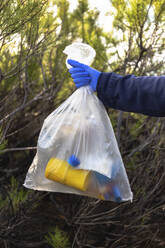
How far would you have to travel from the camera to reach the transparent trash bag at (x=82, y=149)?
1295 millimetres

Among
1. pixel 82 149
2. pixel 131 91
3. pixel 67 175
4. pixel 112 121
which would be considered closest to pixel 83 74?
pixel 131 91

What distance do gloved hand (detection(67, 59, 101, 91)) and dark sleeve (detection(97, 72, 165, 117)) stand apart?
0.04 metres

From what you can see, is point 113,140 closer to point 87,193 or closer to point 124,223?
point 87,193

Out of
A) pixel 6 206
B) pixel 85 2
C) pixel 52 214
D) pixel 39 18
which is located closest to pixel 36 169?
pixel 6 206

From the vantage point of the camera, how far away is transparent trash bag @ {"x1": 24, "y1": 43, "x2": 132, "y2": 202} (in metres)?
1.29

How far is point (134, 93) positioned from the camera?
1.22 m

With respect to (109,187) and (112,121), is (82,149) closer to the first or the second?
(109,187)

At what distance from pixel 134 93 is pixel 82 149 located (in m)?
0.37

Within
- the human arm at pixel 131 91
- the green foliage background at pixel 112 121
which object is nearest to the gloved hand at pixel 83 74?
the human arm at pixel 131 91

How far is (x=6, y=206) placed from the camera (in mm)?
1777

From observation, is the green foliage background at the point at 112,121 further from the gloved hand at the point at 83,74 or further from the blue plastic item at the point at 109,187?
the blue plastic item at the point at 109,187

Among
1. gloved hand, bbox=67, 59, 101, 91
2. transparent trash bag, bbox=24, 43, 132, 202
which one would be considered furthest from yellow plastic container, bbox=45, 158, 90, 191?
gloved hand, bbox=67, 59, 101, 91

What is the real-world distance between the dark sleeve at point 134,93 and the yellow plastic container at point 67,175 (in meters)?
0.36

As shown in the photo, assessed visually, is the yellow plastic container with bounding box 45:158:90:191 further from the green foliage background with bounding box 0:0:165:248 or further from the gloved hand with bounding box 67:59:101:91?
the gloved hand with bounding box 67:59:101:91
